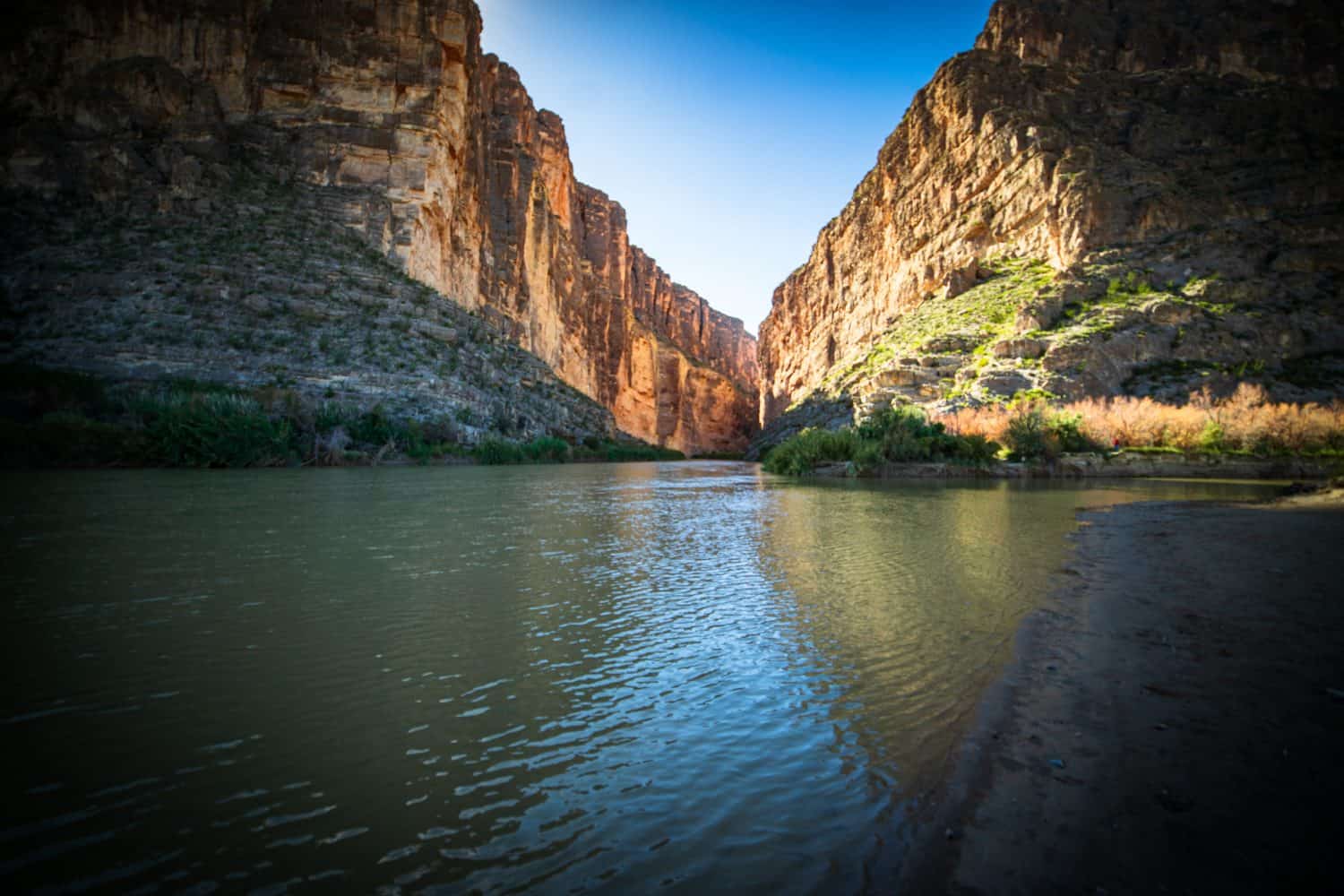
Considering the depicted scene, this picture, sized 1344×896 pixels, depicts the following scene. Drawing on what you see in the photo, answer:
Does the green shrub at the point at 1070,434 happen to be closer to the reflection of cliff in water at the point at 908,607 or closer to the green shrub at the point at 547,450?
the reflection of cliff in water at the point at 908,607

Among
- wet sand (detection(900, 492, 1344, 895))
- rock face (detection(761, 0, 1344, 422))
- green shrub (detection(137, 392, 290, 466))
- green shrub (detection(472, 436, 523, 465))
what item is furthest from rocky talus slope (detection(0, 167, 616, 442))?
wet sand (detection(900, 492, 1344, 895))

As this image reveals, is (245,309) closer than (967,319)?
Yes

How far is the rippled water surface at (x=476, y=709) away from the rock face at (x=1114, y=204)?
104ft

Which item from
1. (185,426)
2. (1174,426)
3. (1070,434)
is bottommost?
(185,426)

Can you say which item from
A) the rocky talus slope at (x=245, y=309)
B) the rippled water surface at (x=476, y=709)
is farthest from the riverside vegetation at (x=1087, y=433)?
the rocky talus slope at (x=245, y=309)

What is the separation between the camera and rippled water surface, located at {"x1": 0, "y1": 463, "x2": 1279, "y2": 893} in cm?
204

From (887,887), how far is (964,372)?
124ft

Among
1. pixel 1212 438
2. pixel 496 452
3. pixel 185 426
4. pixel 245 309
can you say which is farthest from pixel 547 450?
pixel 1212 438

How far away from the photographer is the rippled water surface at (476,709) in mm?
2041

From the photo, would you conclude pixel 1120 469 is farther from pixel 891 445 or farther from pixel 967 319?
pixel 967 319

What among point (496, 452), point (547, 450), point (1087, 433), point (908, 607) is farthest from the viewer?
point (547, 450)

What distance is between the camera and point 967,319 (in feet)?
134

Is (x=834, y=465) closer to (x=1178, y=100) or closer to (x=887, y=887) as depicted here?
(x=887, y=887)

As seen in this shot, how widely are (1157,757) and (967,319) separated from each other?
145 ft
